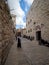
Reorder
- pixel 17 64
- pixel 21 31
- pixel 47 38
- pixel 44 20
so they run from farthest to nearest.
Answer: pixel 21 31 < pixel 44 20 < pixel 47 38 < pixel 17 64

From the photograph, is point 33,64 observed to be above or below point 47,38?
below

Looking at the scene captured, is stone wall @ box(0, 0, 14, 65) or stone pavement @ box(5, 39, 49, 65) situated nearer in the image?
stone wall @ box(0, 0, 14, 65)

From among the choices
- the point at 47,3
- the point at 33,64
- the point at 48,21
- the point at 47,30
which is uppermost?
the point at 47,3

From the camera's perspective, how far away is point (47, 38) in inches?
703

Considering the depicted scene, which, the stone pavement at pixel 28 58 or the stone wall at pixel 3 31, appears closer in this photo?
the stone wall at pixel 3 31

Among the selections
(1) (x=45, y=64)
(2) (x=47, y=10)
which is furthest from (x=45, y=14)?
(1) (x=45, y=64)

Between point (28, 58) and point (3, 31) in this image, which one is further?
point (28, 58)

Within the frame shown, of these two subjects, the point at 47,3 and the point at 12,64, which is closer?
the point at 12,64

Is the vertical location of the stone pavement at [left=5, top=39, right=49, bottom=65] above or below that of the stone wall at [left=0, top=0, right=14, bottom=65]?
below

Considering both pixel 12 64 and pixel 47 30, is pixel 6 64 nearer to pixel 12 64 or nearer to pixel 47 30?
pixel 12 64

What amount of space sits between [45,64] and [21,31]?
64.3 m

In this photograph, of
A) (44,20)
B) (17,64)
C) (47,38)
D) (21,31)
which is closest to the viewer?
(17,64)

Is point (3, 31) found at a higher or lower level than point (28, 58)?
higher

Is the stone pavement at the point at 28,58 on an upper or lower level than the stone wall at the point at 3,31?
lower
